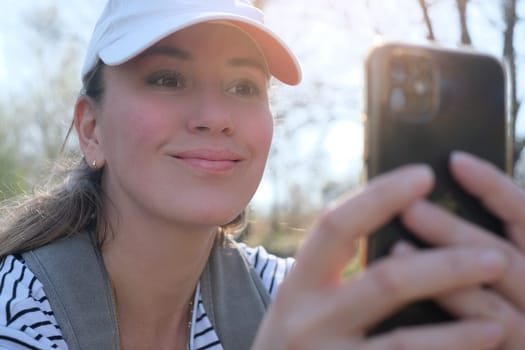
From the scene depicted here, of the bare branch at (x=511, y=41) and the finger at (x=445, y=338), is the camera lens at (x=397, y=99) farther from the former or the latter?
the bare branch at (x=511, y=41)

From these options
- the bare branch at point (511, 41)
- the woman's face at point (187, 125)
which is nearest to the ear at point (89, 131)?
the woman's face at point (187, 125)

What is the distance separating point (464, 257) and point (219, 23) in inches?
39.4

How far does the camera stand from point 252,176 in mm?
1630

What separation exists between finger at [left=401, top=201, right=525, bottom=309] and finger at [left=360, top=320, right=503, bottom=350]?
6cm

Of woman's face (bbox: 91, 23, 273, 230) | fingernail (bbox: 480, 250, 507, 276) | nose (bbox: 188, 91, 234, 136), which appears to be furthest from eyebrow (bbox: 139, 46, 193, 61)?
fingernail (bbox: 480, 250, 507, 276)

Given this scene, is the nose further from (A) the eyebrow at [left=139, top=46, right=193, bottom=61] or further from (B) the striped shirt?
(B) the striped shirt

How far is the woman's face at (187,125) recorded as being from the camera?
1483 mm

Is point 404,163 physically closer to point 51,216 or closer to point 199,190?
point 199,190

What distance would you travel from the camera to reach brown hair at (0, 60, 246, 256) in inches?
66.4

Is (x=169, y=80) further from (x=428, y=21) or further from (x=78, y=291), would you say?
(x=428, y=21)

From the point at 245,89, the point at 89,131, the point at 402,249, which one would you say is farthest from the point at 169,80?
the point at 402,249

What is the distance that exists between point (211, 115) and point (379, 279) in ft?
2.71

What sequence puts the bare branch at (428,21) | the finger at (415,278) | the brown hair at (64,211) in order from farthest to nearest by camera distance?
1. the bare branch at (428,21)
2. the brown hair at (64,211)
3. the finger at (415,278)

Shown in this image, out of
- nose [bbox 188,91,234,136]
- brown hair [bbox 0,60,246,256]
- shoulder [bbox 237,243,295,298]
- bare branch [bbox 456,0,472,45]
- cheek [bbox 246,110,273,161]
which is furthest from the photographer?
bare branch [bbox 456,0,472,45]
